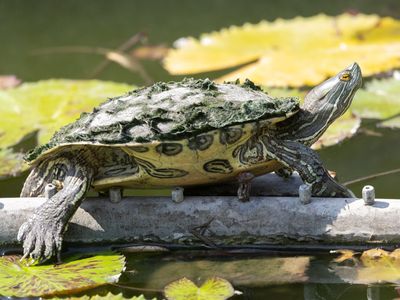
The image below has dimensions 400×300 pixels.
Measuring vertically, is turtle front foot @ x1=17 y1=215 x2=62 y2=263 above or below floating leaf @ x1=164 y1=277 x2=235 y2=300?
above

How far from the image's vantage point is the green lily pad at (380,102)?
395 centimetres

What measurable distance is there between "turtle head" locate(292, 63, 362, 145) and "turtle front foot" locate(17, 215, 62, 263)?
93 cm

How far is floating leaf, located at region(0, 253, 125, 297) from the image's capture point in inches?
98.7

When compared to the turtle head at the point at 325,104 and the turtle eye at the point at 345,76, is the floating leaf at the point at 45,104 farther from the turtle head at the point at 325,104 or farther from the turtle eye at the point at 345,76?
the turtle eye at the point at 345,76

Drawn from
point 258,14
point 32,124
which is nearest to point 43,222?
point 32,124

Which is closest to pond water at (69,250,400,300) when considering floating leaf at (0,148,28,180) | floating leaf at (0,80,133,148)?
floating leaf at (0,148,28,180)

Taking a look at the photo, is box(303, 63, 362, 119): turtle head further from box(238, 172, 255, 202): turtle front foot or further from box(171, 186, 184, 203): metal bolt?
box(171, 186, 184, 203): metal bolt

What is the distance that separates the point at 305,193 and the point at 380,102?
1492mm

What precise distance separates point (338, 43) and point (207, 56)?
0.79m

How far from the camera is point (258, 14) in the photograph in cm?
621

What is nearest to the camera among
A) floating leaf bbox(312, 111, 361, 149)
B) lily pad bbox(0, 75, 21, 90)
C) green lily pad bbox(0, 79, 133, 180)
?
floating leaf bbox(312, 111, 361, 149)

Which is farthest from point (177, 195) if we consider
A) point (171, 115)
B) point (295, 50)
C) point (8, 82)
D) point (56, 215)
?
point (8, 82)

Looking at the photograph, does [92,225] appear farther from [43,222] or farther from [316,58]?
[316,58]

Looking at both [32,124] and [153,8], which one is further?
[153,8]
